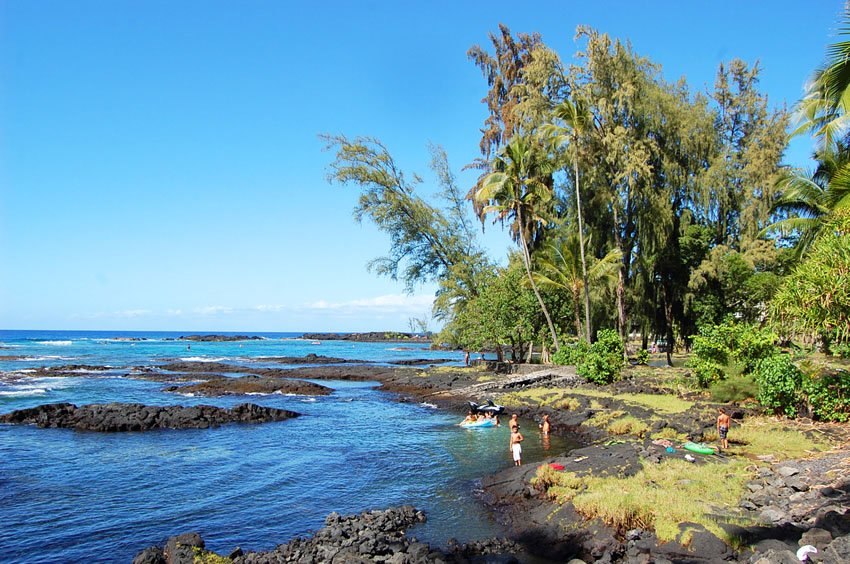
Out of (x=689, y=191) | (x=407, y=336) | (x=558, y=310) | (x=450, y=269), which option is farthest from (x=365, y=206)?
(x=407, y=336)

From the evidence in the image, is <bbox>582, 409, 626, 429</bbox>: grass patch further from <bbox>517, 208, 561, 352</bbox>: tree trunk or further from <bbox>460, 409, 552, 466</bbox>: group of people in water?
<bbox>517, 208, 561, 352</bbox>: tree trunk

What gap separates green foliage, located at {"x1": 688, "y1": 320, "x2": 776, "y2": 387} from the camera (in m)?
20.4

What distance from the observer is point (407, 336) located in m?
→ 166

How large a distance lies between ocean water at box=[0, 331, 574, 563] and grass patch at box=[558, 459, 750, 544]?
2246mm

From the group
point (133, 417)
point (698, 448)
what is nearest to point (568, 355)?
point (698, 448)

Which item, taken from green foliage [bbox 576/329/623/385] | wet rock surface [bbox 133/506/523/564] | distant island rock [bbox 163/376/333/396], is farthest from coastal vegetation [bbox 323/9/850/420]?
wet rock surface [bbox 133/506/523/564]

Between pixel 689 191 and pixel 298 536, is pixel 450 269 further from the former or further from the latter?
pixel 298 536

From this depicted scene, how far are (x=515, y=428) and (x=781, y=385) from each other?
828 cm

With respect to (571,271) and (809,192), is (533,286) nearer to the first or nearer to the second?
(571,271)

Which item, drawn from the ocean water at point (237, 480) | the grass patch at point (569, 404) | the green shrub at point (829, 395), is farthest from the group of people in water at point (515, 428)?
the green shrub at point (829, 395)

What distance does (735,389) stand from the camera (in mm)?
19844

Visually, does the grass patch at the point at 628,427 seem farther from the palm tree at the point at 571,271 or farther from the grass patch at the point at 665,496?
the palm tree at the point at 571,271

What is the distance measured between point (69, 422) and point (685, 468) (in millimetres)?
24641

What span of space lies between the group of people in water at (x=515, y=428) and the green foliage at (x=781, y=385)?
272 inches
